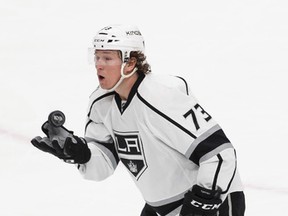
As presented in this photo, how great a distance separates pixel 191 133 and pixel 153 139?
17cm

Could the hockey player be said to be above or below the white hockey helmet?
below

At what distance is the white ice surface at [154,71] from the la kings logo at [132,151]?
1.06m

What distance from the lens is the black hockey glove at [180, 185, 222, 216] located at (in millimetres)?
2680

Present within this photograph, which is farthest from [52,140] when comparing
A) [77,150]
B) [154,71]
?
[154,71]

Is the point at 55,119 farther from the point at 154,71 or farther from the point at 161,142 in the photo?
the point at 154,71

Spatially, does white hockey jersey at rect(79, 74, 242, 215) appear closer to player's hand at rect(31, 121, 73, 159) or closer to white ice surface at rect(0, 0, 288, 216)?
player's hand at rect(31, 121, 73, 159)

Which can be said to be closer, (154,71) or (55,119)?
(55,119)

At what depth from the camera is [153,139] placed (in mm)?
2793

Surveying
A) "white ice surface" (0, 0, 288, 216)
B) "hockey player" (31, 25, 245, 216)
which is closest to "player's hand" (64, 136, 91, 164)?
"hockey player" (31, 25, 245, 216)

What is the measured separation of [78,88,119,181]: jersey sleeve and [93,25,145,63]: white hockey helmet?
0.22m

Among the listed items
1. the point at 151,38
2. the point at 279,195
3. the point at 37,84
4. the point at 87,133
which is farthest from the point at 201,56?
the point at 87,133

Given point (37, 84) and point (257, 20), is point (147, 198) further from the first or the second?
point (257, 20)

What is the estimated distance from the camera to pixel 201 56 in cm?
573

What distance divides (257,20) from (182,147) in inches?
146
